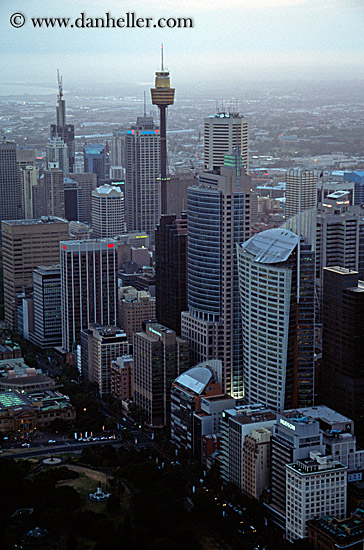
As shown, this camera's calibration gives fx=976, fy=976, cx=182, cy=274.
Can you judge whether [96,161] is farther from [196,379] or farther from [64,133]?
[196,379]

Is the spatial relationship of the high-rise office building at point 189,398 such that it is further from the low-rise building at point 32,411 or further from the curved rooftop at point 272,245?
the low-rise building at point 32,411

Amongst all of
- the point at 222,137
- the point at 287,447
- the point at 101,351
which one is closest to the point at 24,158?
the point at 222,137

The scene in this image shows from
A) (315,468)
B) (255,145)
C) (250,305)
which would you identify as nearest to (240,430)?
(315,468)

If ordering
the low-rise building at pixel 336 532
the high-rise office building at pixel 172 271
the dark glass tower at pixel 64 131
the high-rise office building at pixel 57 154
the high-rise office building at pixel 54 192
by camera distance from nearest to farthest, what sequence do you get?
the low-rise building at pixel 336 532 → the high-rise office building at pixel 172 271 → the dark glass tower at pixel 64 131 → the high-rise office building at pixel 54 192 → the high-rise office building at pixel 57 154

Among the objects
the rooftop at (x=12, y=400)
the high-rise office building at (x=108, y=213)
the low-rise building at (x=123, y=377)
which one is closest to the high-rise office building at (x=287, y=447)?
the low-rise building at (x=123, y=377)

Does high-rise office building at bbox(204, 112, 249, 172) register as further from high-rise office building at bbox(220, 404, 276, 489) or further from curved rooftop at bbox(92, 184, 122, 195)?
curved rooftop at bbox(92, 184, 122, 195)

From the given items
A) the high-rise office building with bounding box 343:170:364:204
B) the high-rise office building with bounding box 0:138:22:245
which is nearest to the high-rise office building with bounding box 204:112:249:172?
the high-rise office building with bounding box 343:170:364:204
